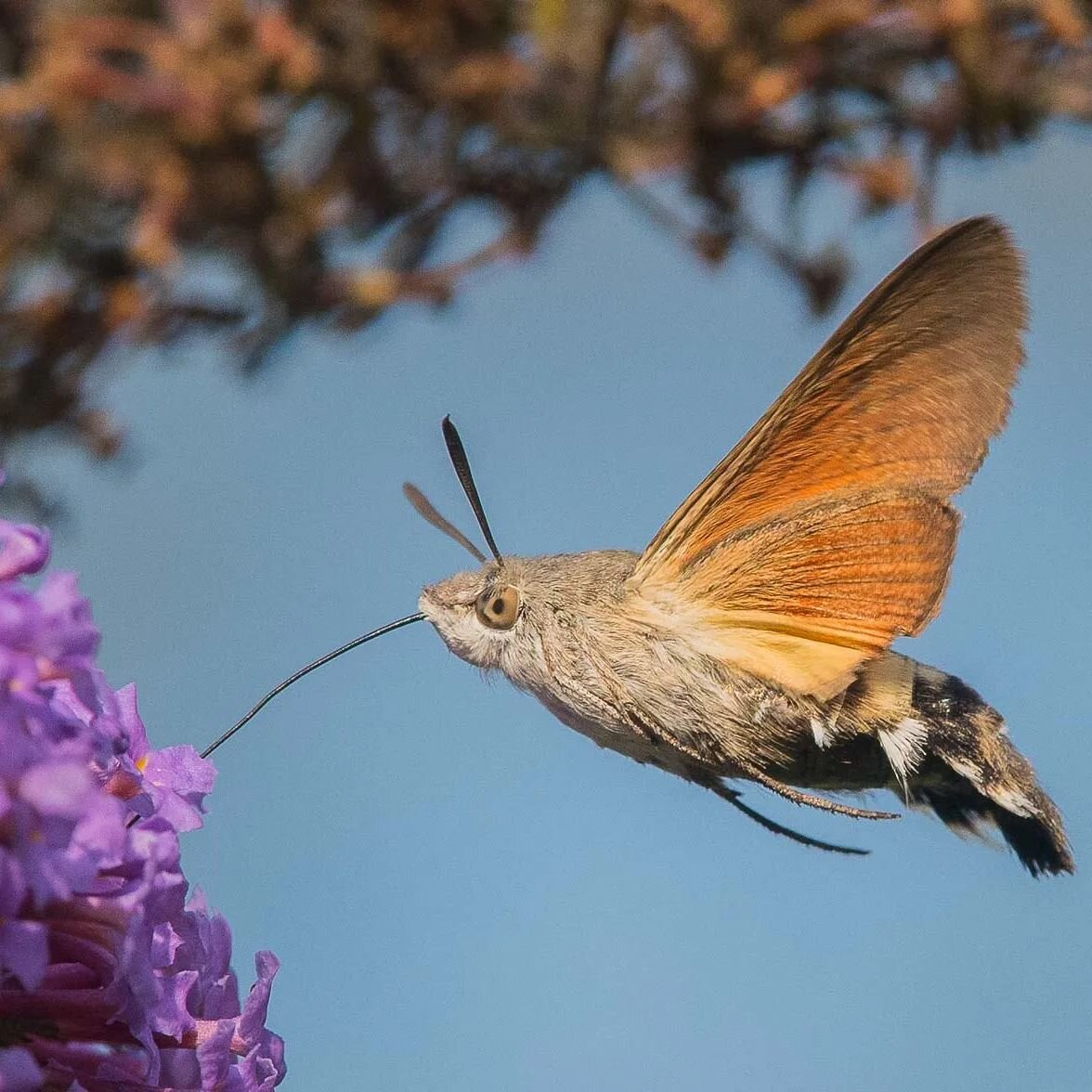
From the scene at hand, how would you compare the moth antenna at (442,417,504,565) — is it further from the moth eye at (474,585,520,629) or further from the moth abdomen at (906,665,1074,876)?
the moth abdomen at (906,665,1074,876)

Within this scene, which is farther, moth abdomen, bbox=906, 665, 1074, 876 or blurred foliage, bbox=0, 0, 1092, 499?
blurred foliage, bbox=0, 0, 1092, 499

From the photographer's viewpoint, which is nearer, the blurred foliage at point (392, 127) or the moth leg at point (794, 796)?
the moth leg at point (794, 796)

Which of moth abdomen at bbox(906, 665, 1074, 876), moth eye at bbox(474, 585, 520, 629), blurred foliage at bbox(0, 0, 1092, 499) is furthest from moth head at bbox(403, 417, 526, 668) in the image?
blurred foliage at bbox(0, 0, 1092, 499)

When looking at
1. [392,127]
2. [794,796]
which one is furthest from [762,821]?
[392,127]

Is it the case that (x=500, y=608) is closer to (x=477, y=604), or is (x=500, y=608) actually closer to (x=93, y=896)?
(x=477, y=604)

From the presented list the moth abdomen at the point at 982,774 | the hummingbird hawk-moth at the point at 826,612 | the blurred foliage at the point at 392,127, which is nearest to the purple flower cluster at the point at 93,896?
the hummingbird hawk-moth at the point at 826,612

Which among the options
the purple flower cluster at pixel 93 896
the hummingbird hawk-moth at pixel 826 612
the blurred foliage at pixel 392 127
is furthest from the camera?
the blurred foliage at pixel 392 127

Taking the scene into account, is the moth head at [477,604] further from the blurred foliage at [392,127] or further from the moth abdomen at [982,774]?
the blurred foliage at [392,127]
